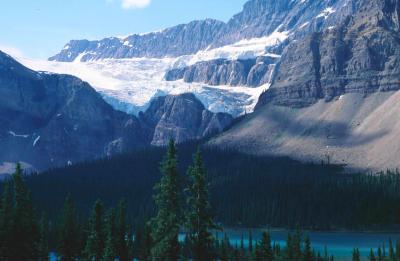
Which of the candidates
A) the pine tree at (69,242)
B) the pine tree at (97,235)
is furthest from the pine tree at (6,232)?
the pine tree at (69,242)

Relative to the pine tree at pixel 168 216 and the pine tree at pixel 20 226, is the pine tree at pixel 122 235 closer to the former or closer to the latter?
the pine tree at pixel 20 226

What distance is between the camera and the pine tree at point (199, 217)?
5269 centimetres

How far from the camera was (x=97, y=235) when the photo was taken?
77.8m

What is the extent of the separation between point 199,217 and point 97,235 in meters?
27.4

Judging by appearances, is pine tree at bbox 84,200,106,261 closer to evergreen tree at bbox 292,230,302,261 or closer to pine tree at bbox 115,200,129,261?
pine tree at bbox 115,200,129,261

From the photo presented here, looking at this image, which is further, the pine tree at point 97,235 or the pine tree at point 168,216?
the pine tree at point 97,235

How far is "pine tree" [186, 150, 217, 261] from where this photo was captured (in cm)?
5269

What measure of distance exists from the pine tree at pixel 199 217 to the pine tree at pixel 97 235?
25.5 m

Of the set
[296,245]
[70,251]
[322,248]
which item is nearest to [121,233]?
[70,251]

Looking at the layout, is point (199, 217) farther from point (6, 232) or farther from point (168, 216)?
point (6, 232)

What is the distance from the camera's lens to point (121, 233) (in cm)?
9031

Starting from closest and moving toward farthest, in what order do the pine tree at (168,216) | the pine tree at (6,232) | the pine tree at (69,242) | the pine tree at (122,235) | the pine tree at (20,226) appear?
the pine tree at (168,216), the pine tree at (6,232), the pine tree at (20,226), the pine tree at (69,242), the pine tree at (122,235)

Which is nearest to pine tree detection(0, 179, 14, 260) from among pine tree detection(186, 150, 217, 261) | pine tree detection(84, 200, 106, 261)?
pine tree detection(84, 200, 106, 261)

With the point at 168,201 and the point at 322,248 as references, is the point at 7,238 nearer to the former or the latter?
the point at 168,201
